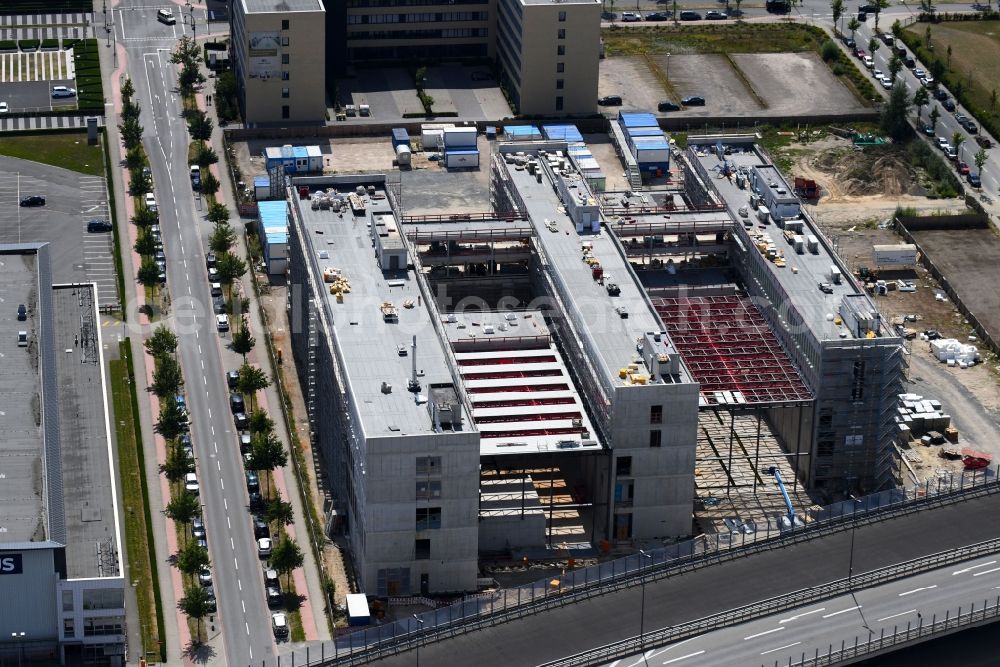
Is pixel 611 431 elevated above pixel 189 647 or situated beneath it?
elevated above

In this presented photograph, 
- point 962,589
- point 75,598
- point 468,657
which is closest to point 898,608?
point 962,589

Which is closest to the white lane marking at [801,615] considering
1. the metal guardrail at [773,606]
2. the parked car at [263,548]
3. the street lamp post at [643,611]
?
the metal guardrail at [773,606]

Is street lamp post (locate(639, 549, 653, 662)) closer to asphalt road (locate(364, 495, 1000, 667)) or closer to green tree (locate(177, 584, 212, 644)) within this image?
asphalt road (locate(364, 495, 1000, 667))

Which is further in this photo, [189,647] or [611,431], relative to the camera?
[611,431]

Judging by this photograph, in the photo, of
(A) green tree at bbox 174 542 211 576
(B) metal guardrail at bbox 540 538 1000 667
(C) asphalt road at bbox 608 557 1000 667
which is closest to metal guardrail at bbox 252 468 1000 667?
(B) metal guardrail at bbox 540 538 1000 667

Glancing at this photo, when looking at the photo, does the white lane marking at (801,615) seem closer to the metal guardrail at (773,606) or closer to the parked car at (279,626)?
the metal guardrail at (773,606)

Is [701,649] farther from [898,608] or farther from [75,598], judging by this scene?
[75,598]
